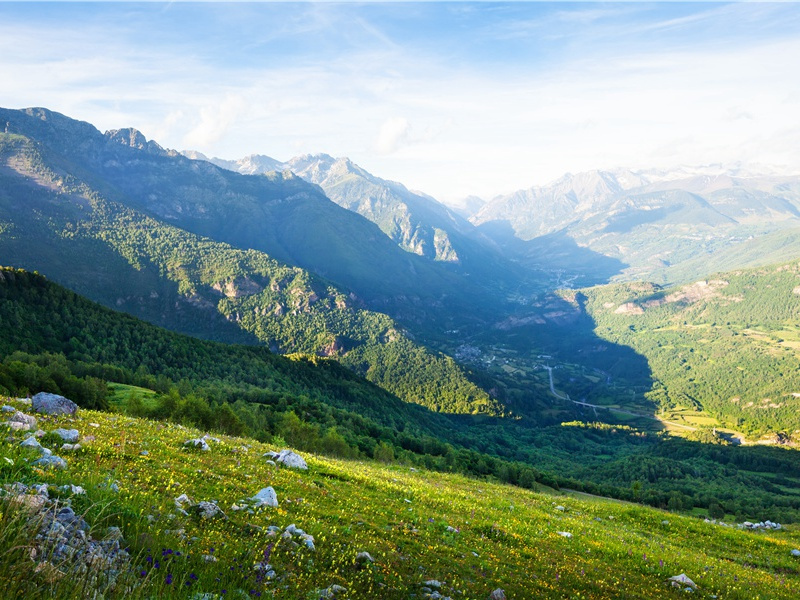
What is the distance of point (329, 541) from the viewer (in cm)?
1241

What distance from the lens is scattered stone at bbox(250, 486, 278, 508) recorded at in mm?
13971

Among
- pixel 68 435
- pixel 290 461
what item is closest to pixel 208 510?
pixel 68 435

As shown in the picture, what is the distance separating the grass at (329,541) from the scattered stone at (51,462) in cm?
36

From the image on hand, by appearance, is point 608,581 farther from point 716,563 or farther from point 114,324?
point 114,324

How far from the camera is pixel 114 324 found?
12562cm

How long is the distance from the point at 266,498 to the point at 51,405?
15.0 meters

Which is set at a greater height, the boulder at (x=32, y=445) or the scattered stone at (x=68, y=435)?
the boulder at (x=32, y=445)

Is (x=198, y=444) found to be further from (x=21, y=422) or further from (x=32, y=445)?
(x=32, y=445)

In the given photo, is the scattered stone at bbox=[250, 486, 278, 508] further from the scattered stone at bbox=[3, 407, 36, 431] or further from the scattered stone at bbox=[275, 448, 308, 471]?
the scattered stone at bbox=[3, 407, 36, 431]

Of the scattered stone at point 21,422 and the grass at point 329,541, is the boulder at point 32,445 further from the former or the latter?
the scattered stone at point 21,422

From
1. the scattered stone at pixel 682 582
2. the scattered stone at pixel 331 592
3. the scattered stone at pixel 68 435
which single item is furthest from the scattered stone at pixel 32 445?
the scattered stone at pixel 682 582

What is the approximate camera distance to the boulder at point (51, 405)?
800 inches

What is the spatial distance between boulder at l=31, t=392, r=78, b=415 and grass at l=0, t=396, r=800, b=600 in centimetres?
94

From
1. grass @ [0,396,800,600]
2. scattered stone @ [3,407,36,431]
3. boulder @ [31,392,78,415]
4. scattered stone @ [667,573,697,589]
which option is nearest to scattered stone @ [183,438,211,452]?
grass @ [0,396,800,600]
